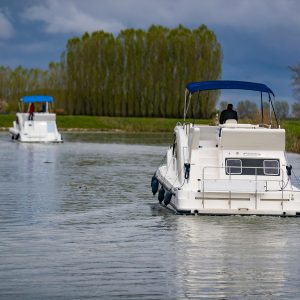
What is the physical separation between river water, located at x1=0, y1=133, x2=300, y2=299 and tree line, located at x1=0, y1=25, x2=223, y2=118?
90999 millimetres

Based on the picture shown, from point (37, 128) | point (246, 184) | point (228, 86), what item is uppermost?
point (228, 86)

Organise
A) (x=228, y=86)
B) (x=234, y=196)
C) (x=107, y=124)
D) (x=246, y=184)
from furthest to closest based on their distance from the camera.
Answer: (x=107, y=124) → (x=228, y=86) → (x=246, y=184) → (x=234, y=196)

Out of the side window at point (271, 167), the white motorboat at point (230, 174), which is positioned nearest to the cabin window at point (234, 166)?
the white motorboat at point (230, 174)

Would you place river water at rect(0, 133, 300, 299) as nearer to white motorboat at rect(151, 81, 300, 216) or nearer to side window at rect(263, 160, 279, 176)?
white motorboat at rect(151, 81, 300, 216)

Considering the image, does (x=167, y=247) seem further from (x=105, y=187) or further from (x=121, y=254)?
(x=105, y=187)

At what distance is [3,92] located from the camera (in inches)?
5773

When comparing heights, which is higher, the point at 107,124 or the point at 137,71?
the point at 137,71

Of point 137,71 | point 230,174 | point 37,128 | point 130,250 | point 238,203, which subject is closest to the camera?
point 130,250

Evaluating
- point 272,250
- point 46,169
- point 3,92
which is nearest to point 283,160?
point 272,250

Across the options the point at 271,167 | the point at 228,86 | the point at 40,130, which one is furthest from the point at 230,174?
the point at 40,130

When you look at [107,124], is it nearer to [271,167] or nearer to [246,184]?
[271,167]

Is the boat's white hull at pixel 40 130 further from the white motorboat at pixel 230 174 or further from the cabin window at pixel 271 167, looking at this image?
the cabin window at pixel 271 167

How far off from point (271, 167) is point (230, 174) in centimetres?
108

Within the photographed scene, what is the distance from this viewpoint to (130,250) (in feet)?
56.1
